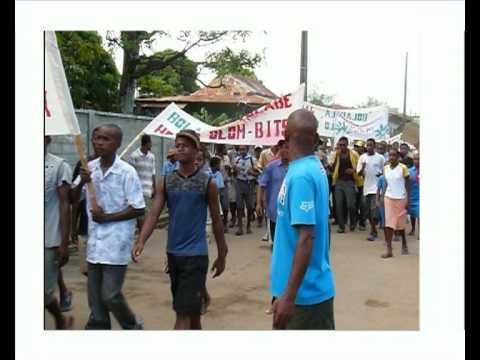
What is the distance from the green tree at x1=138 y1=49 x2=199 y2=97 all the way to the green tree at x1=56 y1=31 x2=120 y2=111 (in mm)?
1239

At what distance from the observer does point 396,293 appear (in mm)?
5855

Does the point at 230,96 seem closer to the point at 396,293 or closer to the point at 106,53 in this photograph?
the point at 106,53

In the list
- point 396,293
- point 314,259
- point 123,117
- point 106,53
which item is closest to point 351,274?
point 396,293

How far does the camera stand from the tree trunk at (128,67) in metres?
11.7

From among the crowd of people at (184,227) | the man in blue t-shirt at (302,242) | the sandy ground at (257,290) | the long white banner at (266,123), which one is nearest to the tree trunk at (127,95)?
the sandy ground at (257,290)

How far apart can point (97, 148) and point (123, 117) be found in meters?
5.86

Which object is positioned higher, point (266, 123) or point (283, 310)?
point (266, 123)

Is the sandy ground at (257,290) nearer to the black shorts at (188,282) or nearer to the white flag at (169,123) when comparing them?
the black shorts at (188,282)

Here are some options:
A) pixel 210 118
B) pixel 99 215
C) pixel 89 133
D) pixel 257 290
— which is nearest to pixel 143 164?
pixel 89 133

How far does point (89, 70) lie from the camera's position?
13289 millimetres

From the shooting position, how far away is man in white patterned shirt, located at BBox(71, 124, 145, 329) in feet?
12.7

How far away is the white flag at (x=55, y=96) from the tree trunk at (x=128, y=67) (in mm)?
7953

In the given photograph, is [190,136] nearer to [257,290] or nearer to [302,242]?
[302,242]

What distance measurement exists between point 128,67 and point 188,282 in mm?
9178
